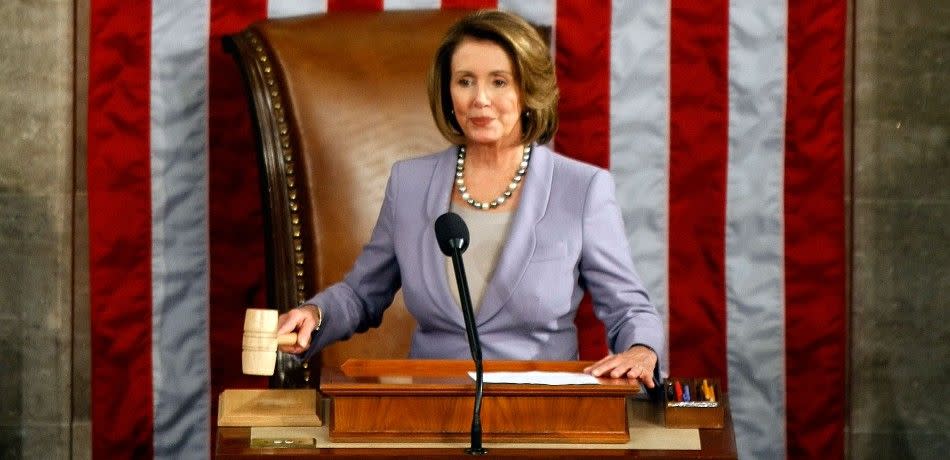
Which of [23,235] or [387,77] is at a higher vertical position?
[387,77]

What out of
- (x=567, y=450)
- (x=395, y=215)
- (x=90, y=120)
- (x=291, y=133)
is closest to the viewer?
(x=567, y=450)

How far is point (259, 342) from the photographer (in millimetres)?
2449

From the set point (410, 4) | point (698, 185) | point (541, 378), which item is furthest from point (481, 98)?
point (698, 185)

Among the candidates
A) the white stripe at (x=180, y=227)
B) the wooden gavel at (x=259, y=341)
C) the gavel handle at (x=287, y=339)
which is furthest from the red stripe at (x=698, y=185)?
the wooden gavel at (x=259, y=341)

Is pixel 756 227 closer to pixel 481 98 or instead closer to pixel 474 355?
pixel 481 98

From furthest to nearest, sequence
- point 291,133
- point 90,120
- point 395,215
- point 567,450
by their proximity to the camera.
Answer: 1. point 90,120
2. point 291,133
3. point 395,215
4. point 567,450

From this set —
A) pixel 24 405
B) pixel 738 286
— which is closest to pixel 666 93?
pixel 738 286

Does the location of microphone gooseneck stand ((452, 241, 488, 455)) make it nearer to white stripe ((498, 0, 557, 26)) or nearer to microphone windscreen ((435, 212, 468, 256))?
microphone windscreen ((435, 212, 468, 256))

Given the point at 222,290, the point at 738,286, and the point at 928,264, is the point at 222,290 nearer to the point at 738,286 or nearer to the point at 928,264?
the point at 738,286

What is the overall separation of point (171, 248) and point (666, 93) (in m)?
1.28

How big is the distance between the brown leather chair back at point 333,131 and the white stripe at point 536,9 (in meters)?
0.25

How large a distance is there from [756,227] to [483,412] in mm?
1835

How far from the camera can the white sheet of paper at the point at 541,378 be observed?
8.05 ft

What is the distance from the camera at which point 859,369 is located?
13.6 feet
